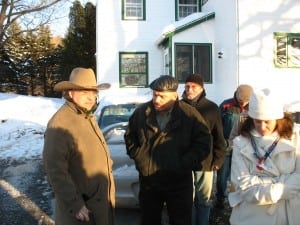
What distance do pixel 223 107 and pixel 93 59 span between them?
69.9ft

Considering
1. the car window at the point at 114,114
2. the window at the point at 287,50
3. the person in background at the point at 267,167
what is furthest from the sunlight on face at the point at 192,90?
the window at the point at 287,50

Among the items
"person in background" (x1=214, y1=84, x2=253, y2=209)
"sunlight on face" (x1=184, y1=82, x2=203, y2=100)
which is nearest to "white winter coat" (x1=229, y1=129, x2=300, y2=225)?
"sunlight on face" (x1=184, y1=82, x2=203, y2=100)

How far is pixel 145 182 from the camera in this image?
421cm

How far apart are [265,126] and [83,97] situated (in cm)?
145

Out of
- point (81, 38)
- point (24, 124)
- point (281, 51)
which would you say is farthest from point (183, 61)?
point (81, 38)

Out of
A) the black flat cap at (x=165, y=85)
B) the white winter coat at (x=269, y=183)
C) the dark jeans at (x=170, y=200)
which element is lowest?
the dark jeans at (x=170, y=200)

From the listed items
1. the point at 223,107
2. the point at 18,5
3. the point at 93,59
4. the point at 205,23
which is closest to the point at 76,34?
the point at 93,59

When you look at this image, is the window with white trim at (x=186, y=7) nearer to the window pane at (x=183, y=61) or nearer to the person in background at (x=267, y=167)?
the window pane at (x=183, y=61)

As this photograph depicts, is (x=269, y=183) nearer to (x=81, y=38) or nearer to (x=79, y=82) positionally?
(x=79, y=82)

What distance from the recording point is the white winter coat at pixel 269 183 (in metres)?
2.83

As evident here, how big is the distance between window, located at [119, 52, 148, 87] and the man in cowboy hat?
613 inches

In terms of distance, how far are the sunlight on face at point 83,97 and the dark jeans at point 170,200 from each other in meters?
1.08

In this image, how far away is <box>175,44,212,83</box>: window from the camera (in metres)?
16.8

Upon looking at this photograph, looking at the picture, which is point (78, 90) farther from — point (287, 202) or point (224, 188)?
point (224, 188)
